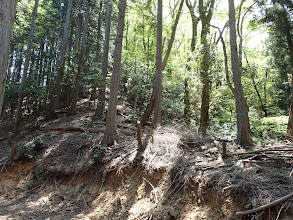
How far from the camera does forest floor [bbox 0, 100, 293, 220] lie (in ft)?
14.7

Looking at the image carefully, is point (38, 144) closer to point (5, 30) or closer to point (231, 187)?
point (5, 30)

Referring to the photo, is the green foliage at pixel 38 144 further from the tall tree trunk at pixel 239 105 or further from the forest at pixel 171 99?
the tall tree trunk at pixel 239 105

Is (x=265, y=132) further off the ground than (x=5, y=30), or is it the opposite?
(x=5, y=30)

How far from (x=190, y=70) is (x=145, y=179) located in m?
7.90

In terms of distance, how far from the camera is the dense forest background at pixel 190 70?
9953mm

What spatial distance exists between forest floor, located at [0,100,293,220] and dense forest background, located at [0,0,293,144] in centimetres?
133

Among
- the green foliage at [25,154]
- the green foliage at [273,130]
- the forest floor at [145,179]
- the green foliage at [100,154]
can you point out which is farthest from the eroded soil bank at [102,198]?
the green foliage at [273,130]

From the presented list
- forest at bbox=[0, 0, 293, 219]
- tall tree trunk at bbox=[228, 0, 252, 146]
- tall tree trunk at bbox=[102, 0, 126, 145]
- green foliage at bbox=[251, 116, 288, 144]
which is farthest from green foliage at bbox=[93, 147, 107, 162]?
green foliage at bbox=[251, 116, 288, 144]

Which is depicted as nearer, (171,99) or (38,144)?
(38,144)

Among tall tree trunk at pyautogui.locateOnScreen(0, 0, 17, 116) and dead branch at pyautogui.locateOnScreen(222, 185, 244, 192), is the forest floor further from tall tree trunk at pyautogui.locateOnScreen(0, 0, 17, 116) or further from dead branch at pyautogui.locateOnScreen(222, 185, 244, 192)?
tall tree trunk at pyautogui.locateOnScreen(0, 0, 17, 116)

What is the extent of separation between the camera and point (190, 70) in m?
12.4

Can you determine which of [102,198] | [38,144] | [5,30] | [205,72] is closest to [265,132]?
[205,72]

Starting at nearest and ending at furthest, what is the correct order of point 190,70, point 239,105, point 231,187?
point 231,187
point 239,105
point 190,70

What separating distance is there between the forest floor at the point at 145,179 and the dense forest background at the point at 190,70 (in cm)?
133
